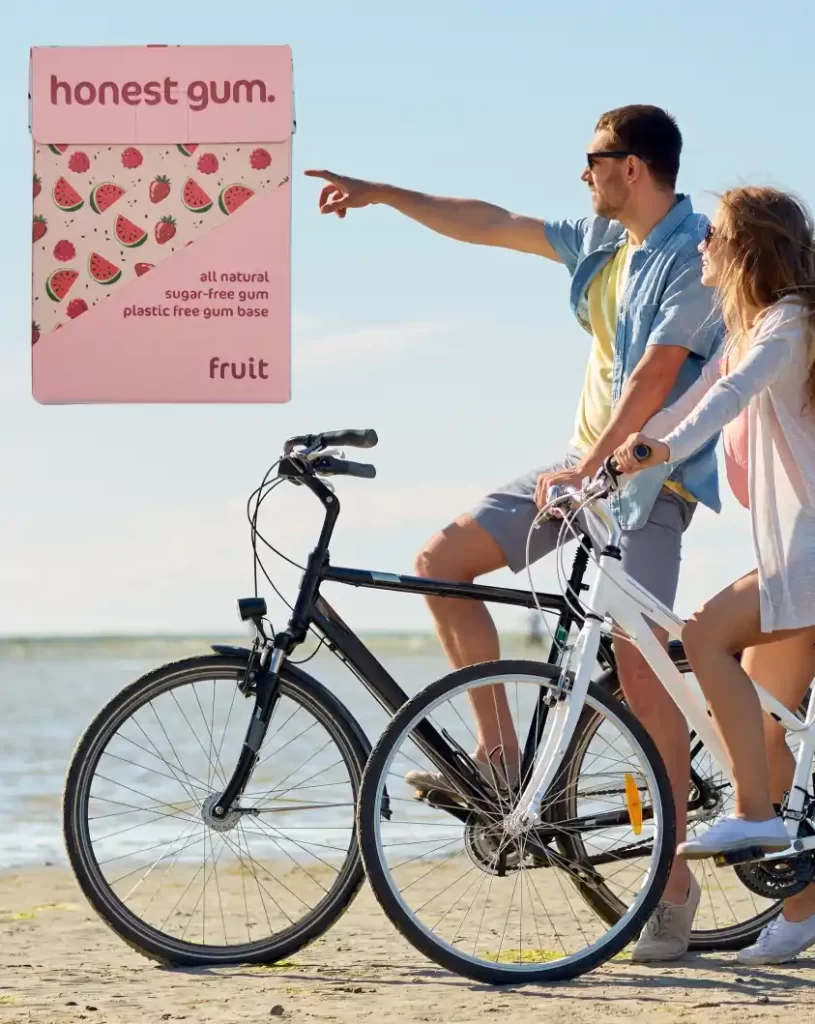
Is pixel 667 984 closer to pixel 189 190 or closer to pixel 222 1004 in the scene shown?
pixel 222 1004

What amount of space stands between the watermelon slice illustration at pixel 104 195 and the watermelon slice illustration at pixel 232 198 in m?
0.32

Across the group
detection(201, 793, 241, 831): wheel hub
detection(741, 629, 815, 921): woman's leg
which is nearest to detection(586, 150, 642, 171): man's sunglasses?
detection(741, 629, 815, 921): woman's leg

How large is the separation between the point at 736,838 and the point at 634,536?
2.98ft

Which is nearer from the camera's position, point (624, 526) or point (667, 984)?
point (667, 984)

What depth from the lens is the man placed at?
444 centimetres

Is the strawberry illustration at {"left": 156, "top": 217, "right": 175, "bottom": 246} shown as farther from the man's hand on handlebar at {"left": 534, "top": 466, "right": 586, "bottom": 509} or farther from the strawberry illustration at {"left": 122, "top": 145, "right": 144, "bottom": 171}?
the man's hand on handlebar at {"left": 534, "top": 466, "right": 586, "bottom": 509}

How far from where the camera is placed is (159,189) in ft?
16.1

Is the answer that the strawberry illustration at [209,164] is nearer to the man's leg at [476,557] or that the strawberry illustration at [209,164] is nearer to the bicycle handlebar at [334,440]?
the bicycle handlebar at [334,440]

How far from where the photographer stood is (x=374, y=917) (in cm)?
635

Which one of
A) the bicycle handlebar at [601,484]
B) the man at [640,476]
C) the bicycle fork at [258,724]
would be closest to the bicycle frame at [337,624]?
the bicycle fork at [258,724]

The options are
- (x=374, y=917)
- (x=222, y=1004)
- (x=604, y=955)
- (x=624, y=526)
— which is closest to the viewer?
(x=222, y=1004)

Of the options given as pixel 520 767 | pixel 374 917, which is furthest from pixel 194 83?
pixel 374 917

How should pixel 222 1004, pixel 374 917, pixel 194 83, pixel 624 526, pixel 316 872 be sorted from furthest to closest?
pixel 316 872, pixel 374 917, pixel 194 83, pixel 624 526, pixel 222 1004

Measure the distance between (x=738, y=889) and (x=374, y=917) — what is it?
4.72ft
